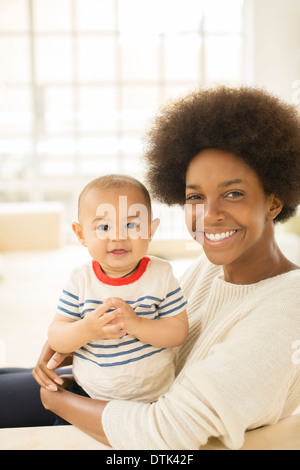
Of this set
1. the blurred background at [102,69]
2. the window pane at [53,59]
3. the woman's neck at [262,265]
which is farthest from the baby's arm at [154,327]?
the window pane at [53,59]

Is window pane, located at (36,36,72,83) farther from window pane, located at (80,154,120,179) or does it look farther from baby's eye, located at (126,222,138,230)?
baby's eye, located at (126,222,138,230)

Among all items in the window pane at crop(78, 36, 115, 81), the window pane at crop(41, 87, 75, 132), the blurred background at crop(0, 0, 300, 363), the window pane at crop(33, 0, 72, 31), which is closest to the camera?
the blurred background at crop(0, 0, 300, 363)

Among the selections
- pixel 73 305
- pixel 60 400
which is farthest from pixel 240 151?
pixel 60 400

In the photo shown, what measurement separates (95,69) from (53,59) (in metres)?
0.61

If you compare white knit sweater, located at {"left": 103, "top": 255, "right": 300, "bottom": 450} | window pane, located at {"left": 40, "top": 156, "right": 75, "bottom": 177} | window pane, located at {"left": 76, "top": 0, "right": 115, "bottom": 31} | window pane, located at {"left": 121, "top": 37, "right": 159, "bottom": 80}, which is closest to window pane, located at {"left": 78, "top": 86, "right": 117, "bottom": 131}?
window pane, located at {"left": 121, "top": 37, "right": 159, "bottom": 80}

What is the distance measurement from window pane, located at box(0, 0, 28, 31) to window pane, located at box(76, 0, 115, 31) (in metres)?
0.74

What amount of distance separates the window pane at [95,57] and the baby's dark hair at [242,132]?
5997 mm

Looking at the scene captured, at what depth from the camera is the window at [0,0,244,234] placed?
7062 millimetres

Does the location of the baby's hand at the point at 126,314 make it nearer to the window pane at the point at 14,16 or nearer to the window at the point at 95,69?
the window at the point at 95,69

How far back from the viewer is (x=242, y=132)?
Result: 4.12ft

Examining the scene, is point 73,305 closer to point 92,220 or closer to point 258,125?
point 92,220

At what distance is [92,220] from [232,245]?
0.35 meters

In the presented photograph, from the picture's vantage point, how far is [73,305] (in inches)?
48.2

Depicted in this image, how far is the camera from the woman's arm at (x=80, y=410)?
1.06m
